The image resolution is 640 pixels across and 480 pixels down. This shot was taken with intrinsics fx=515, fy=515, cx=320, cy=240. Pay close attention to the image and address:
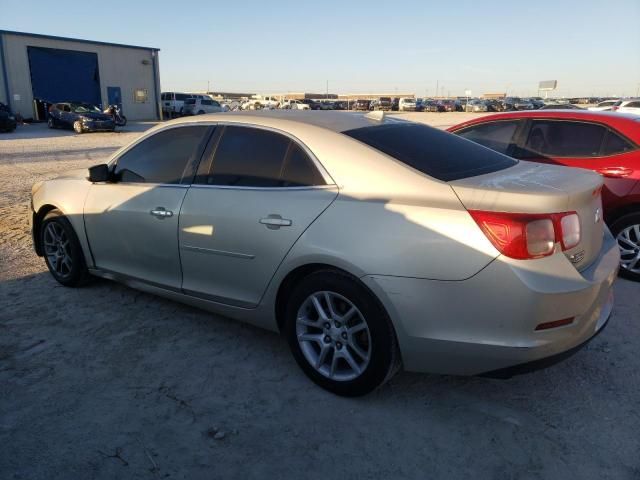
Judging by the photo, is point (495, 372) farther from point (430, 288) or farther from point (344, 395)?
point (344, 395)

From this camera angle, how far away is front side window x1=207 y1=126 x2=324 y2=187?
310cm

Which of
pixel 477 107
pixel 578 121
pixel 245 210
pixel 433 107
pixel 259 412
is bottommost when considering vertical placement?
pixel 259 412

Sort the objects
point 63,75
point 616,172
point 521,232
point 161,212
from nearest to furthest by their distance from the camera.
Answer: point 521,232, point 161,212, point 616,172, point 63,75

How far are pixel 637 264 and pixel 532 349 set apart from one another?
302 centimetres

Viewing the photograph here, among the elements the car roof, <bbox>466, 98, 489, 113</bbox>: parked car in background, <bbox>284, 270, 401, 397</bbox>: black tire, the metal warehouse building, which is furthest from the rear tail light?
<bbox>466, 98, 489, 113</bbox>: parked car in background

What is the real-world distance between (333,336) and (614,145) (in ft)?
11.8

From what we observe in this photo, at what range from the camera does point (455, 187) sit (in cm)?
262

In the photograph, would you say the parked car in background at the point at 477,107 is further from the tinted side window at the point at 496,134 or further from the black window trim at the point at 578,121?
the black window trim at the point at 578,121

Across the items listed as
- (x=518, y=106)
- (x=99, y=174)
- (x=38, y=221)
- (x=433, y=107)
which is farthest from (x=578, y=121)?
(x=433, y=107)

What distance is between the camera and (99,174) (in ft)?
13.5

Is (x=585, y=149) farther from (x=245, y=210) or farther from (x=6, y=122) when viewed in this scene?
(x=6, y=122)

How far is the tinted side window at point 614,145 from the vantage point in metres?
4.76

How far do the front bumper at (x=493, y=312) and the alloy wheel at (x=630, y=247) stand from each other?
242 cm

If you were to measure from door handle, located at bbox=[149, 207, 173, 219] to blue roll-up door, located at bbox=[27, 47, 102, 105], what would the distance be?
36.4m
